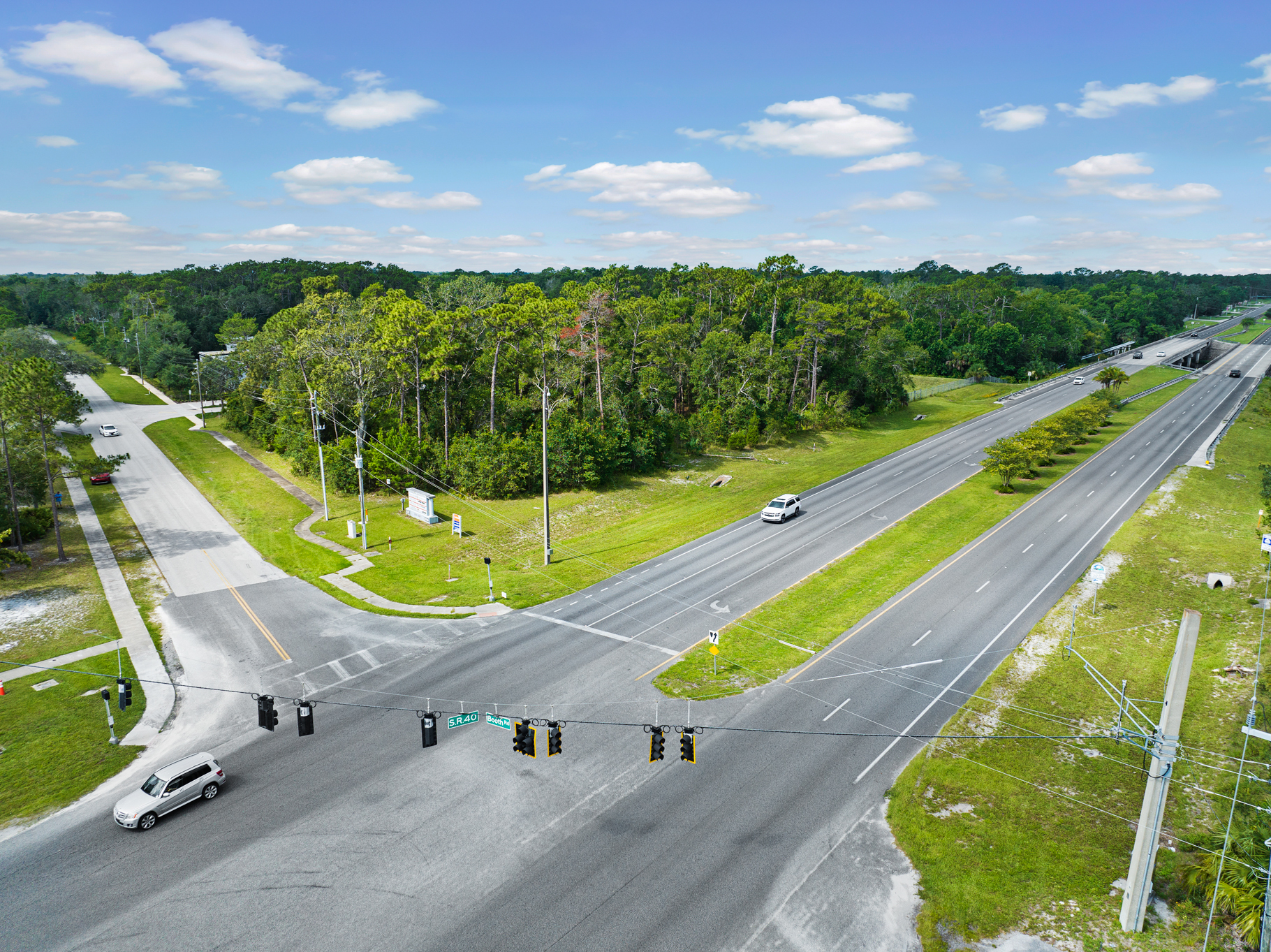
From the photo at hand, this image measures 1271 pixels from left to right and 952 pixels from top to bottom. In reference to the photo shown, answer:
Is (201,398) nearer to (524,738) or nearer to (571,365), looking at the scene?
(571,365)

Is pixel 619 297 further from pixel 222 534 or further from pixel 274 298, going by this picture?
pixel 274 298

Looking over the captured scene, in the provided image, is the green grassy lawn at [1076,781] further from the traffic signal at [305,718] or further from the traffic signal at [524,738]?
the traffic signal at [305,718]

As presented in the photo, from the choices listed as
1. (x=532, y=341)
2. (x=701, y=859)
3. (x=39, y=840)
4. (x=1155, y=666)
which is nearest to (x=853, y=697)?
(x=701, y=859)

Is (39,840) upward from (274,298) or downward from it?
downward

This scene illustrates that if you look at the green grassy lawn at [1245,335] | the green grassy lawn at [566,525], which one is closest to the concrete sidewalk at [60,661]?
the green grassy lawn at [566,525]

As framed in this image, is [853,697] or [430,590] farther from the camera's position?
[430,590]

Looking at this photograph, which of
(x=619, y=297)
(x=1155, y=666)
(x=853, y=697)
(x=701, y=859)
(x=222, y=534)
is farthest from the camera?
(x=619, y=297)

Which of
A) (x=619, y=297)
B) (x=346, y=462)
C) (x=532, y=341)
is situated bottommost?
(x=346, y=462)
